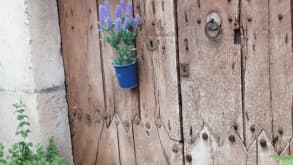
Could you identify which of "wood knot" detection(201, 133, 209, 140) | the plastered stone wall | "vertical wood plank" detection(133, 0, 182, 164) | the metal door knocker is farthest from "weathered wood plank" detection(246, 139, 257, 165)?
the plastered stone wall

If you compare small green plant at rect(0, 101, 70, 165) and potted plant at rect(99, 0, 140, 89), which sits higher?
potted plant at rect(99, 0, 140, 89)

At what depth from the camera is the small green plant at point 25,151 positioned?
8.39ft

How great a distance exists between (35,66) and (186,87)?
2.86 feet

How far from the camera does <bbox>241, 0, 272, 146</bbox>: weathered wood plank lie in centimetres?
192

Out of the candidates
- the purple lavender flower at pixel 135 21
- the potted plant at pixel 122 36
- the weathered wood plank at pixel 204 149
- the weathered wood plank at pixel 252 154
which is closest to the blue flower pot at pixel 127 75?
the potted plant at pixel 122 36

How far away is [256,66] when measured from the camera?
77.4 inches

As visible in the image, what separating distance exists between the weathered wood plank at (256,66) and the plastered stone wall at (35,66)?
1131mm

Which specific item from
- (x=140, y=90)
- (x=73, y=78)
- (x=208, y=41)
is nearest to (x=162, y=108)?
(x=140, y=90)

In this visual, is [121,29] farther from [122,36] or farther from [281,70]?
[281,70]

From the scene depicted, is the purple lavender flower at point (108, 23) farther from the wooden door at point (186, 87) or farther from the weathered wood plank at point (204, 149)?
the weathered wood plank at point (204, 149)

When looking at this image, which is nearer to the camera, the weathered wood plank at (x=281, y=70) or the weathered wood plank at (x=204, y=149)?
the weathered wood plank at (x=281, y=70)

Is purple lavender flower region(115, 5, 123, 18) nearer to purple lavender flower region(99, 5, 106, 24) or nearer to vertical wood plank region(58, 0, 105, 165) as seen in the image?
purple lavender flower region(99, 5, 106, 24)

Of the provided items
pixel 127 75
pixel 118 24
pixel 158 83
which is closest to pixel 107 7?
pixel 118 24

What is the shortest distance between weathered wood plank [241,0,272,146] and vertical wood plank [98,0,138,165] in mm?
633
